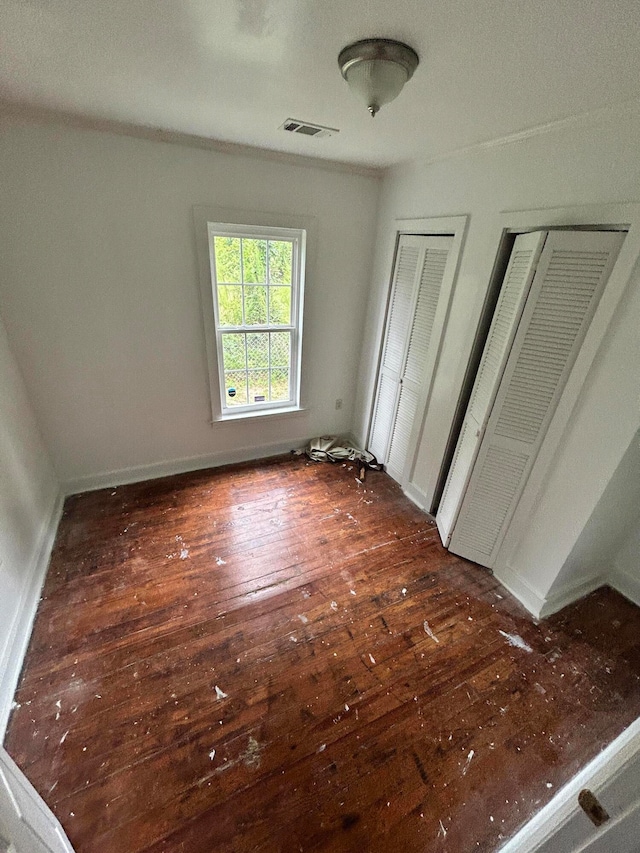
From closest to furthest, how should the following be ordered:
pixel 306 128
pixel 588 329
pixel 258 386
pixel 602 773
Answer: pixel 602 773, pixel 588 329, pixel 306 128, pixel 258 386

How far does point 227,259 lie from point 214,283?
0.20m

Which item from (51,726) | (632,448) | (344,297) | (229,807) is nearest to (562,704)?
(632,448)

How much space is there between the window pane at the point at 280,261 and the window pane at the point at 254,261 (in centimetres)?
5

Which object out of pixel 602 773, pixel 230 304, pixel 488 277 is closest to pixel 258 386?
pixel 230 304

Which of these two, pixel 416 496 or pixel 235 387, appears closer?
pixel 416 496

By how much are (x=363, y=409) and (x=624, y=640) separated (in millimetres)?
2332

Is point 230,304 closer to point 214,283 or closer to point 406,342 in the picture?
point 214,283

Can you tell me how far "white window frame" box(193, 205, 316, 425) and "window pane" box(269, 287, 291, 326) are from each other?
4 cm

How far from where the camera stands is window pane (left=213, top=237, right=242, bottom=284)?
8.30 ft

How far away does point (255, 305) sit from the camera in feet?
9.14

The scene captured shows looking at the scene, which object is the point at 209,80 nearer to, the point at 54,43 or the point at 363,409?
the point at 54,43

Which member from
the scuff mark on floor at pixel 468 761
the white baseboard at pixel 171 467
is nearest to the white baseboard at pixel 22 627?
the white baseboard at pixel 171 467

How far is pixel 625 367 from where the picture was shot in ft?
4.80

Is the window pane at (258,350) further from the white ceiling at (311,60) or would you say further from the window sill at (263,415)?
the white ceiling at (311,60)
